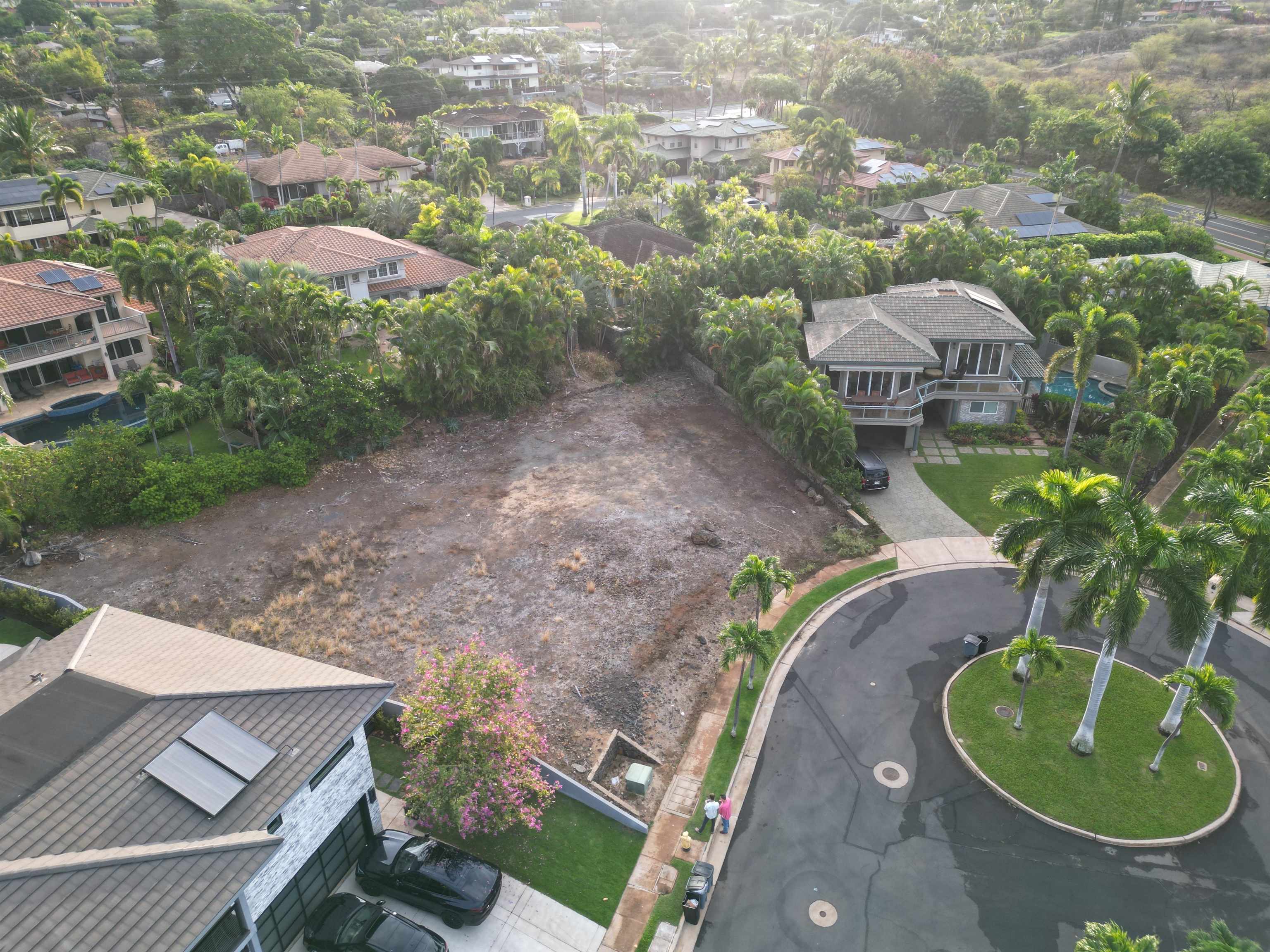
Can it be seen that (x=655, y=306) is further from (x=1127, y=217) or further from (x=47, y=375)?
(x=1127, y=217)

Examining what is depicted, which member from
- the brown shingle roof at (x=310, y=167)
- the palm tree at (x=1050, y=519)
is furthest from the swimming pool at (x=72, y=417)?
the palm tree at (x=1050, y=519)

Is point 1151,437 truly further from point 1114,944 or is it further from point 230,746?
point 230,746

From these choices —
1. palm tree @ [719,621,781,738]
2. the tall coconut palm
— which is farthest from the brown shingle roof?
the tall coconut palm

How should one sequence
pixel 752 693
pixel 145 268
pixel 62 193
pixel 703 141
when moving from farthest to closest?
pixel 703 141 < pixel 62 193 < pixel 145 268 < pixel 752 693

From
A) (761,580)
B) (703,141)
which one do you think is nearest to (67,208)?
(761,580)

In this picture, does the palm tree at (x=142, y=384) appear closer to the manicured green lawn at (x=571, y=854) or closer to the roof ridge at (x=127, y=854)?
the roof ridge at (x=127, y=854)

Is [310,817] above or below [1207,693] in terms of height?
above
